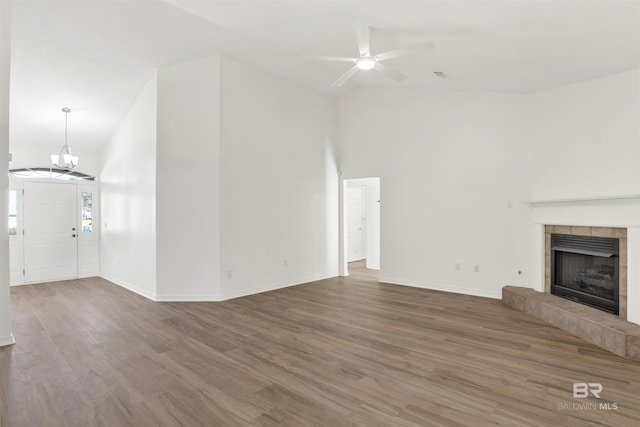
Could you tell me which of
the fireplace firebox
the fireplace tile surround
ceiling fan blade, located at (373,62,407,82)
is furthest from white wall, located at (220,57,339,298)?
the fireplace firebox

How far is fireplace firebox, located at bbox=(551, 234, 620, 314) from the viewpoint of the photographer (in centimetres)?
408

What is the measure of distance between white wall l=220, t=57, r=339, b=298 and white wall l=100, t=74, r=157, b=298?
47.2 inches

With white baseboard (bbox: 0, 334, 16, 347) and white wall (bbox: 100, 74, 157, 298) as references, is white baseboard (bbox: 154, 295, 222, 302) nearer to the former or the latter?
white wall (bbox: 100, 74, 157, 298)

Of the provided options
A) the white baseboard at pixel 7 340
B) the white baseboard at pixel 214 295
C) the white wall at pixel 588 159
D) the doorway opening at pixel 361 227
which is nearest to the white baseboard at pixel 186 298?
the white baseboard at pixel 214 295

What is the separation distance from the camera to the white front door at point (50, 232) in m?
6.86

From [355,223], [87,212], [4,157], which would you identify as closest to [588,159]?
[355,223]

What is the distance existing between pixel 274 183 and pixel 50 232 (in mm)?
5263

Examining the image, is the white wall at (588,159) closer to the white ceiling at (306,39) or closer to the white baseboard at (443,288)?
the white ceiling at (306,39)

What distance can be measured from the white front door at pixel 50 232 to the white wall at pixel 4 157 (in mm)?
4344

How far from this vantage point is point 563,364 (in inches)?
115

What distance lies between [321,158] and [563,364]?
5.26 m

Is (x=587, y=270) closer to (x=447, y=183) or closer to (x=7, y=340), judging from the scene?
Result: (x=447, y=183)

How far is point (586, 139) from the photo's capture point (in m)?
4.41

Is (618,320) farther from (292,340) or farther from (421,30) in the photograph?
(421,30)
